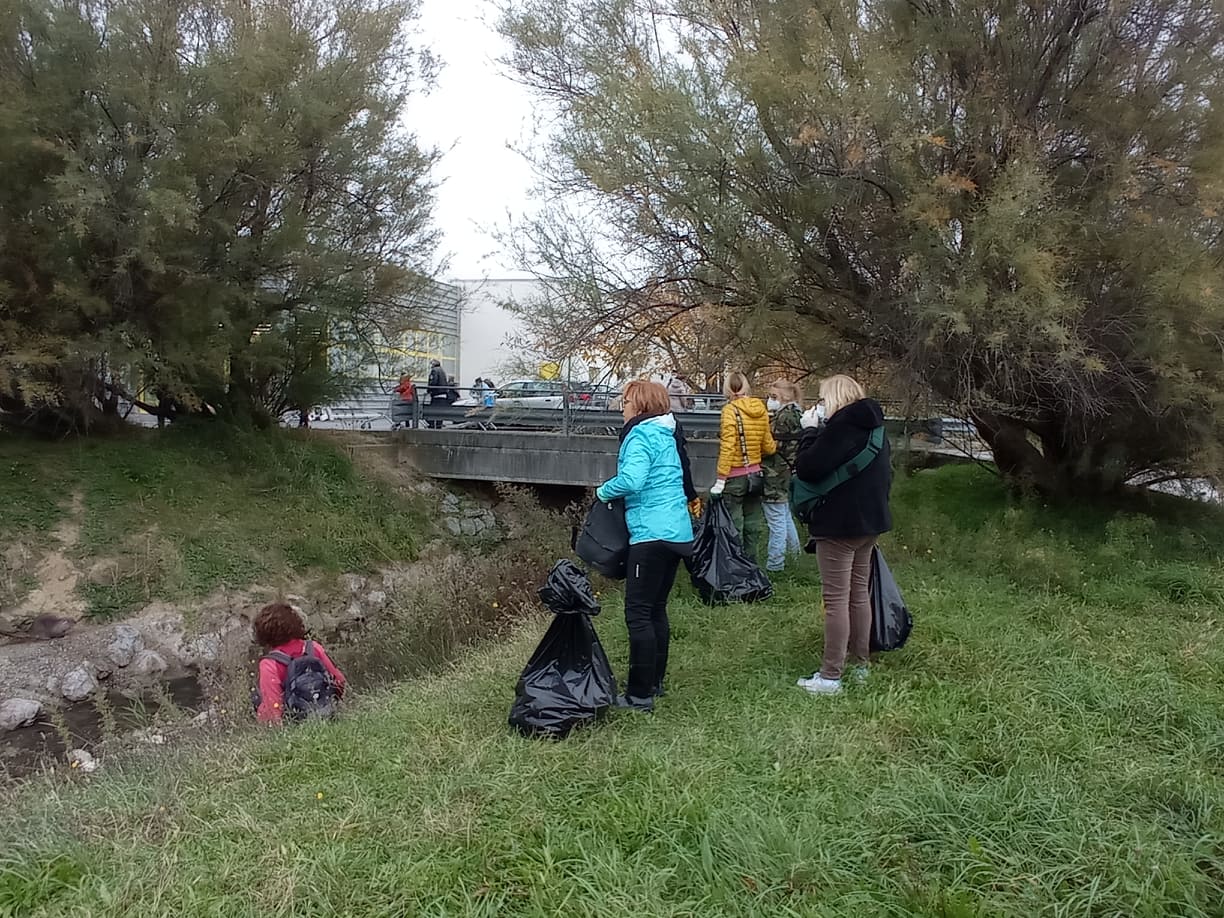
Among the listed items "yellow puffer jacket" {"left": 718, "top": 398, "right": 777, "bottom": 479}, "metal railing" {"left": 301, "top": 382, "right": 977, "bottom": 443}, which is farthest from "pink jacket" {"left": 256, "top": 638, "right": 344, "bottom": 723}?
"metal railing" {"left": 301, "top": 382, "right": 977, "bottom": 443}

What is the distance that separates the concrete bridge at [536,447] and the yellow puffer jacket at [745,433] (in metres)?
4.63

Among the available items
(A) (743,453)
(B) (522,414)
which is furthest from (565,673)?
(B) (522,414)

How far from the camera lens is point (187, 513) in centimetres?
1056

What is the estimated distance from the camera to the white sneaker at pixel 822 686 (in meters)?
4.13

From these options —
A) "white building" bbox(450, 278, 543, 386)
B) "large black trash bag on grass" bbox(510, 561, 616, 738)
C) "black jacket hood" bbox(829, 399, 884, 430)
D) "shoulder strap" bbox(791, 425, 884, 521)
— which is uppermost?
"white building" bbox(450, 278, 543, 386)

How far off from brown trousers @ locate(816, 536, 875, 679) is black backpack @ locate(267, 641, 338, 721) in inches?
107

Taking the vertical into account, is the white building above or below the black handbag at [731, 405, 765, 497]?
above

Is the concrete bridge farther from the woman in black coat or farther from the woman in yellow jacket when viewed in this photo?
the woman in black coat

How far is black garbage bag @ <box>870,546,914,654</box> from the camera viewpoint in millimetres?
4441

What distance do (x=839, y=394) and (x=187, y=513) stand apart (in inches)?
365

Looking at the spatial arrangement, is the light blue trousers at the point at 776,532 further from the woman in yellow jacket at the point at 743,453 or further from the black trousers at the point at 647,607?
the black trousers at the point at 647,607

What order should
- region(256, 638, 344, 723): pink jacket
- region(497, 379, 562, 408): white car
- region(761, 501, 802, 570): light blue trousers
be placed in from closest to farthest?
region(256, 638, 344, 723): pink jacket → region(761, 501, 802, 570): light blue trousers → region(497, 379, 562, 408): white car

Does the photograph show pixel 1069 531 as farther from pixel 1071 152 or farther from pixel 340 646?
pixel 340 646

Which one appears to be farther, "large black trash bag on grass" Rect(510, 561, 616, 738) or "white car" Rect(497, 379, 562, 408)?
"white car" Rect(497, 379, 562, 408)
